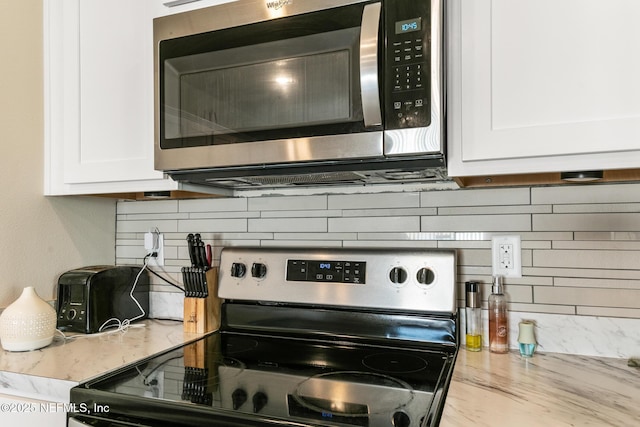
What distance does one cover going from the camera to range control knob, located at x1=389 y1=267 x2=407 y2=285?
4.11 feet

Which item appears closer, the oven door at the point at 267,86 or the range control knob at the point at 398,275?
the oven door at the point at 267,86

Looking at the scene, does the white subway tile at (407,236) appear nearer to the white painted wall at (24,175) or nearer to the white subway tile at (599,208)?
the white subway tile at (599,208)

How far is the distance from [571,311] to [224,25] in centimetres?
119

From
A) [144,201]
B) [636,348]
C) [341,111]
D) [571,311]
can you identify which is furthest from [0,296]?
[636,348]

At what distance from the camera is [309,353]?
1.24 meters

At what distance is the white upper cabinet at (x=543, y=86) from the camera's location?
2.89 ft

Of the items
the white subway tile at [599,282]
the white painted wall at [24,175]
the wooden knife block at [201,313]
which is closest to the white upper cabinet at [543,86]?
the white subway tile at [599,282]

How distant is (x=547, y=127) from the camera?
3.03ft

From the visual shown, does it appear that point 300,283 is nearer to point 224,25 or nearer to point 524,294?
point 524,294

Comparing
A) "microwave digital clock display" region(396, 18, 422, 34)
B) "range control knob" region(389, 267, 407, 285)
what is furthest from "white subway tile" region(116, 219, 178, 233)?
"microwave digital clock display" region(396, 18, 422, 34)

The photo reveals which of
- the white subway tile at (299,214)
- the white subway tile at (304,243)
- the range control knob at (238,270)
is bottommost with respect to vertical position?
the range control knob at (238,270)

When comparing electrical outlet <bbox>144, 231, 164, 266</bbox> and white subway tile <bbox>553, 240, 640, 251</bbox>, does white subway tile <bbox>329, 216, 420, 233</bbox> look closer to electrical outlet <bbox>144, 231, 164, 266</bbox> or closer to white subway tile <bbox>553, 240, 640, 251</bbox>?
white subway tile <bbox>553, 240, 640, 251</bbox>

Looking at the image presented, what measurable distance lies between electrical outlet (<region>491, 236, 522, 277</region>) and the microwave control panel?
0.50 metres

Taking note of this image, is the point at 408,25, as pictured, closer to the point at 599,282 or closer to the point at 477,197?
the point at 477,197
